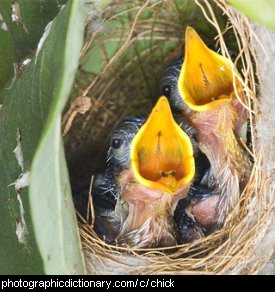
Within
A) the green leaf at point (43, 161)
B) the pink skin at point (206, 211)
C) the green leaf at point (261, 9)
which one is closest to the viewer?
the green leaf at point (43, 161)

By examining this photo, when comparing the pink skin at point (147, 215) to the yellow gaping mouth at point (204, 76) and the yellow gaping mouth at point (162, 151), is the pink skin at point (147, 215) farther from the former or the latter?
the yellow gaping mouth at point (204, 76)

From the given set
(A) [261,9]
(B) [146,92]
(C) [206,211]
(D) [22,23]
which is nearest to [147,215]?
(C) [206,211]

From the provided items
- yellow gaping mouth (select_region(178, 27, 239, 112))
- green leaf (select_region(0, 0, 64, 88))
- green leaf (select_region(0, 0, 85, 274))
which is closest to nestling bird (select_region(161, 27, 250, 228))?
yellow gaping mouth (select_region(178, 27, 239, 112))

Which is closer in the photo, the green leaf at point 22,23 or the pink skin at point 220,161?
the green leaf at point 22,23

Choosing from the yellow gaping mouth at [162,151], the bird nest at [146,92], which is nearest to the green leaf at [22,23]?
the bird nest at [146,92]

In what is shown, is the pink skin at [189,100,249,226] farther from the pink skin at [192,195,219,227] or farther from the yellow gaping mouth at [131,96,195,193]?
the yellow gaping mouth at [131,96,195,193]

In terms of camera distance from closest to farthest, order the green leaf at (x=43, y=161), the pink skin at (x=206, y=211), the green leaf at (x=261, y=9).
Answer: the green leaf at (x=43, y=161) → the green leaf at (x=261, y=9) → the pink skin at (x=206, y=211)
